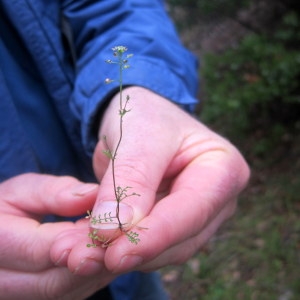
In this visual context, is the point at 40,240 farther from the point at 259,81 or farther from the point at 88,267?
the point at 259,81

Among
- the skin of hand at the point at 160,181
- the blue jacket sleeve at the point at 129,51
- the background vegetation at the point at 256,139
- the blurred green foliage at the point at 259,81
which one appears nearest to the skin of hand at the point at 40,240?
the skin of hand at the point at 160,181

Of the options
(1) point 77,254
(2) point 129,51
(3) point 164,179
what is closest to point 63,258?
(1) point 77,254

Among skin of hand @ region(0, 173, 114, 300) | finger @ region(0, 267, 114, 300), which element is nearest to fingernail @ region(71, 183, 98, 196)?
skin of hand @ region(0, 173, 114, 300)

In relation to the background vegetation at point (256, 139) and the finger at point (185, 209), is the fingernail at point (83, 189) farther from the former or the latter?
the background vegetation at point (256, 139)

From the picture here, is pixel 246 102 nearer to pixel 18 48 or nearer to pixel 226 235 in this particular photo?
pixel 226 235

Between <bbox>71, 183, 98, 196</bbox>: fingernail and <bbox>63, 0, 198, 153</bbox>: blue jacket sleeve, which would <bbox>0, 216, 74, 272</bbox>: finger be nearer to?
<bbox>71, 183, 98, 196</bbox>: fingernail

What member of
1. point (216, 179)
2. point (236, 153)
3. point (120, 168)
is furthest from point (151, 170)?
point (236, 153)
